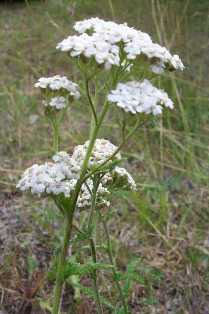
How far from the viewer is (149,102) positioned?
1.30 metres

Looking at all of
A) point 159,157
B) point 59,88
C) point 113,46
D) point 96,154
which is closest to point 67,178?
point 96,154

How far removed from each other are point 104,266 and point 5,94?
274 centimetres

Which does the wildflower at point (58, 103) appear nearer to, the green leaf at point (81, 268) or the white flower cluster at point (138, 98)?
the white flower cluster at point (138, 98)

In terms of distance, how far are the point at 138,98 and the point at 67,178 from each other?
294mm

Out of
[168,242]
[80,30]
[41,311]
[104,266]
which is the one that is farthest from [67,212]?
[168,242]

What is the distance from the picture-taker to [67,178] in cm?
145

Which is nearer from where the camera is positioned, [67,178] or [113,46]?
[113,46]

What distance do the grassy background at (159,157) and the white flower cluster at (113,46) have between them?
73cm

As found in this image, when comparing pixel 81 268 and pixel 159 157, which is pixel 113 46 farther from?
pixel 159 157

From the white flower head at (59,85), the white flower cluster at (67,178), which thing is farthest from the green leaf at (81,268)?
the white flower head at (59,85)

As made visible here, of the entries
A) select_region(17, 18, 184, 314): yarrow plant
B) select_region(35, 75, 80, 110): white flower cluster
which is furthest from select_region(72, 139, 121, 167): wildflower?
select_region(35, 75, 80, 110): white flower cluster

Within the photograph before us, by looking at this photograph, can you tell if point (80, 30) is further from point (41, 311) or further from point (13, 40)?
point (13, 40)

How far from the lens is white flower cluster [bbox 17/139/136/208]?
1.40 metres

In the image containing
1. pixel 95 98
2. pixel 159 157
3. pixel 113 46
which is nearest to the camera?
pixel 113 46
